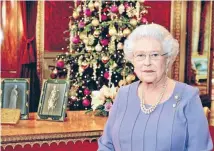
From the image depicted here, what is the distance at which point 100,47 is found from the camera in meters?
5.42

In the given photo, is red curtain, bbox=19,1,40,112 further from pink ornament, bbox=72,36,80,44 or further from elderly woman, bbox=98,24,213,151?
elderly woman, bbox=98,24,213,151

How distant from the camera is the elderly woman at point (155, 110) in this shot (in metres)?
2.00

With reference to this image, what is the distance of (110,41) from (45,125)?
2.35 metres

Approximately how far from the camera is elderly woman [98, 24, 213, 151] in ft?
6.57

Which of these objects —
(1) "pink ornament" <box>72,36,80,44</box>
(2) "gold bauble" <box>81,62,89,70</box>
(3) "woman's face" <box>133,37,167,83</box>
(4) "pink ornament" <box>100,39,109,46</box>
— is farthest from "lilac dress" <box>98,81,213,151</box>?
(1) "pink ornament" <box>72,36,80,44</box>

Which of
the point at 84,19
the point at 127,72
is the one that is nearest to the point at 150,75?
the point at 127,72

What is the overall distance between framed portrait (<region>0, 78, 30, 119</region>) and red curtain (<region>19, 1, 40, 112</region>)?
15.2 ft

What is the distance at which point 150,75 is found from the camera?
2119mm

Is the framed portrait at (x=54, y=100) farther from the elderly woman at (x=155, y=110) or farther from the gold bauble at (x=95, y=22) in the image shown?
the gold bauble at (x=95, y=22)

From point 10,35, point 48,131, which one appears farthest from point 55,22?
point 48,131

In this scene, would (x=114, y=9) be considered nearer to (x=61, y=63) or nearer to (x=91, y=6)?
(x=91, y=6)

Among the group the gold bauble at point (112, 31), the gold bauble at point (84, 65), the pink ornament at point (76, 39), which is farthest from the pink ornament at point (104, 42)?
the pink ornament at point (76, 39)

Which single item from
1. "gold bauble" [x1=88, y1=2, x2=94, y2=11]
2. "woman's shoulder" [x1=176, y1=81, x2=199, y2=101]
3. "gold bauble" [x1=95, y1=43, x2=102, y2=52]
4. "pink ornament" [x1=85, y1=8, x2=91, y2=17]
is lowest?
"woman's shoulder" [x1=176, y1=81, x2=199, y2=101]

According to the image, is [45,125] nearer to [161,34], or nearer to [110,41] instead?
[161,34]
